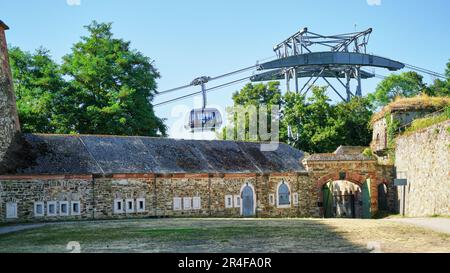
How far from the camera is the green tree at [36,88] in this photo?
43.0 meters

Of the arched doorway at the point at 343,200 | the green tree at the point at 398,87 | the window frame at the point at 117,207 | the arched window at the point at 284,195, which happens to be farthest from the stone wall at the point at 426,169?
the green tree at the point at 398,87

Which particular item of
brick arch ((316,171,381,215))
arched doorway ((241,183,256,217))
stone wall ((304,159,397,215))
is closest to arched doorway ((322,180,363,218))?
brick arch ((316,171,381,215))

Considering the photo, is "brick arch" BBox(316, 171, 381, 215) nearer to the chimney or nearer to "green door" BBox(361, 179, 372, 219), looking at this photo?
"green door" BBox(361, 179, 372, 219)

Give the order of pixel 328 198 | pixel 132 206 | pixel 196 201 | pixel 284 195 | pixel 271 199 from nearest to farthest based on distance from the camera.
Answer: pixel 132 206, pixel 196 201, pixel 271 199, pixel 284 195, pixel 328 198

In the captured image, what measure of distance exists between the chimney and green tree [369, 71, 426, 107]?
44314 mm

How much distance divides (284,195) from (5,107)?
729 inches

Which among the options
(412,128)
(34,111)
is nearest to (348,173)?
(412,128)

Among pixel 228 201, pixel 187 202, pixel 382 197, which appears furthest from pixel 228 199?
pixel 382 197

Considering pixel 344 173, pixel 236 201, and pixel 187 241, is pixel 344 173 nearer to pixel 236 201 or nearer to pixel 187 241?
pixel 236 201

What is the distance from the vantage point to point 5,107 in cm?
3216

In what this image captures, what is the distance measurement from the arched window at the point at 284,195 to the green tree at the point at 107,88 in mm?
12682

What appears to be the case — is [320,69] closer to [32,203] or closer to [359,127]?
[359,127]

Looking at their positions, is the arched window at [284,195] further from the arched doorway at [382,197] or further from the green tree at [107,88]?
the green tree at [107,88]

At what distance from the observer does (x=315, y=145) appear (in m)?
50.1
